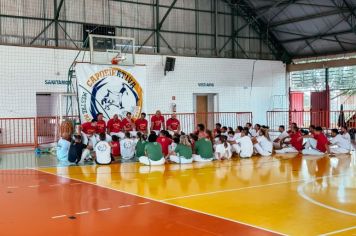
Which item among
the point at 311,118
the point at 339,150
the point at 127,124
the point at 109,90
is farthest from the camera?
the point at 311,118

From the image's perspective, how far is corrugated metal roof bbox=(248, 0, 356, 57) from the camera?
83.6 ft

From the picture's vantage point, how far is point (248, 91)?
28406 millimetres

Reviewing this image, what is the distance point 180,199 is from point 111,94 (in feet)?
34.7

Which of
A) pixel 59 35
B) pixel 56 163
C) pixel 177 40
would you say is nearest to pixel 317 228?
pixel 56 163

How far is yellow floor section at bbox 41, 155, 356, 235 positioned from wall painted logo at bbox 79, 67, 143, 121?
478 cm

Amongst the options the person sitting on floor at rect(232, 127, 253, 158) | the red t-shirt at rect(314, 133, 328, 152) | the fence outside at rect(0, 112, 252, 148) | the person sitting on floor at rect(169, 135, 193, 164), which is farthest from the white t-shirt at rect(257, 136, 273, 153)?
the fence outside at rect(0, 112, 252, 148)

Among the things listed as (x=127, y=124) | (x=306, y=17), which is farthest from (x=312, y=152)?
(x=306, y=17)

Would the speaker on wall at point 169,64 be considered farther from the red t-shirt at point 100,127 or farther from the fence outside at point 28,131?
the red t-shirt at point 100,127

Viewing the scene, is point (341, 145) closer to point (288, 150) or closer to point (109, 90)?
point (288, 150)

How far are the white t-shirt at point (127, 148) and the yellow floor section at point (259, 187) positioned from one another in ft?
4.51

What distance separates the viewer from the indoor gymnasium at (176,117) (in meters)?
7.55

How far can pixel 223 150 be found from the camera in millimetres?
14914

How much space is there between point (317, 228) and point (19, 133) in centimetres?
1641

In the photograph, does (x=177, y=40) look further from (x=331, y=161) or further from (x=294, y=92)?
(x=331, y=161)
